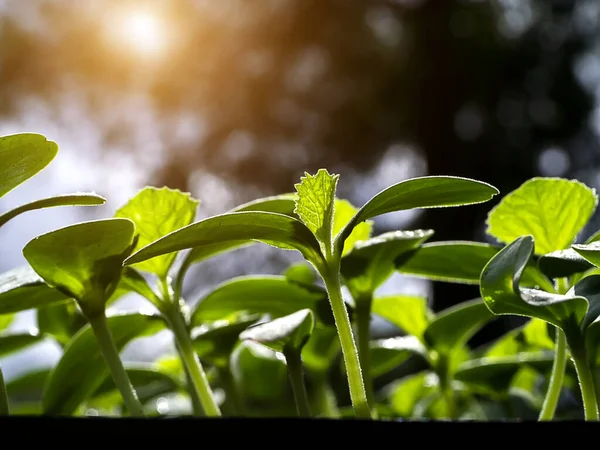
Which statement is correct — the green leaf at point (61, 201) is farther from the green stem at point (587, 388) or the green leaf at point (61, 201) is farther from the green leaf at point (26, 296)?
the green stem at point (587, 388)

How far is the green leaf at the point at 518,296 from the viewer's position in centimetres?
18

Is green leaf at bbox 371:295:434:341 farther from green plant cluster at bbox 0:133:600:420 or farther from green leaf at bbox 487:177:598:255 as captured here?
green leaf at bbox 487:177:598:255

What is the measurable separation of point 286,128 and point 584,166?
6.51 ft

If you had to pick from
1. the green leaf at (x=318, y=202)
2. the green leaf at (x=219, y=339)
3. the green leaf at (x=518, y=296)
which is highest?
the green leaf at (x=318, y=202)

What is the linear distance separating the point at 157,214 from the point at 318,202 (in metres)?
0.08

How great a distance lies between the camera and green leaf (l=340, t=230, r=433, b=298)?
0.26 metres

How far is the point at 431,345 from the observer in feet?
1.17

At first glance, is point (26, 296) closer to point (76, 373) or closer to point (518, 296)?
point (76, 373)

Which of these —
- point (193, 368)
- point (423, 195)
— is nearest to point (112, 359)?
point (193, 368)

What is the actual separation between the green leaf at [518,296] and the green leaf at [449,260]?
66 mm

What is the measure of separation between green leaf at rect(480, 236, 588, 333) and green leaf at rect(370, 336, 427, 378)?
0.55 feet

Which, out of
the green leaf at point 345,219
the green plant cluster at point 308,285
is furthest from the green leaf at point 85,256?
the green leaf at point 345,219

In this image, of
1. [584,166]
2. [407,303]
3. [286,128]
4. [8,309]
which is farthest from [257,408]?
[584,166]

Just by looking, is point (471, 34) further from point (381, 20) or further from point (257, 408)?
point (257, 408)
